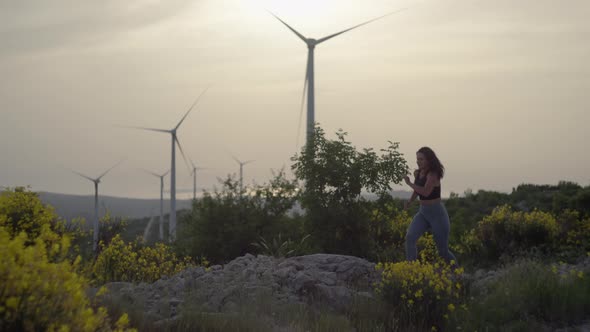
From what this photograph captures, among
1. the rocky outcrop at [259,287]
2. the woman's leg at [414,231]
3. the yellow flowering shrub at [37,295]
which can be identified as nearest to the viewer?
the yellow flowering shrub at [37,295]

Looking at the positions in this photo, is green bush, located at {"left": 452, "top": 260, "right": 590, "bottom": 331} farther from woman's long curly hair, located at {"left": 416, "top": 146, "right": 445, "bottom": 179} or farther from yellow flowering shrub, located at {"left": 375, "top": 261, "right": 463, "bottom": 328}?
woman's long curly hair, located at {"left": 416, "top": 146, "right": 445, "bottom": 179}

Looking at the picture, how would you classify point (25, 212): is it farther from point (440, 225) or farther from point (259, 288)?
point (440, 225)

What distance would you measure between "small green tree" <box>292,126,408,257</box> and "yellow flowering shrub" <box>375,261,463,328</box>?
6292mm

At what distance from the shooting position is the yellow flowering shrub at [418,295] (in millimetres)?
9523

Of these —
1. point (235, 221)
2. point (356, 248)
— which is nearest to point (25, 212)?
point (235, 221)

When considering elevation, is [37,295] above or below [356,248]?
above

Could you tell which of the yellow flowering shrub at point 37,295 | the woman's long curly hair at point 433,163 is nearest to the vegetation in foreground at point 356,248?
the woman's long curly hair at point 433,163

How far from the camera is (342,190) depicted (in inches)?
653

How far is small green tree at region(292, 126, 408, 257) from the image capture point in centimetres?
1630

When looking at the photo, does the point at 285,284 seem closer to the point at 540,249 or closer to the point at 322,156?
the point at 322,156

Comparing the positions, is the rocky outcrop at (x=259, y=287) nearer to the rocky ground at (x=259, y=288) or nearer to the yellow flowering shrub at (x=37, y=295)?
the rocky ground at (x=259, y=288)

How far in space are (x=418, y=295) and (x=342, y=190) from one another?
7.40m

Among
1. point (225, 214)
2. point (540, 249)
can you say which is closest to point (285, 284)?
point (225, 214)

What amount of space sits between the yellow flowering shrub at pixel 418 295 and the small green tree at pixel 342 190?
6.29 m
